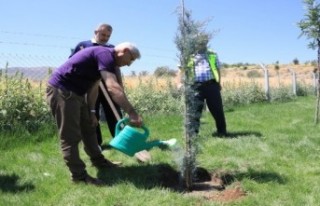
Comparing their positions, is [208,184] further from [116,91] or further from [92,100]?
[92,100]

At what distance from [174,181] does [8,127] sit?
11.8 ft

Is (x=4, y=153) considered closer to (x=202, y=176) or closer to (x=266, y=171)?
(x=202, y=176)

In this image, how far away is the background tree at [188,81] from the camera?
529cm

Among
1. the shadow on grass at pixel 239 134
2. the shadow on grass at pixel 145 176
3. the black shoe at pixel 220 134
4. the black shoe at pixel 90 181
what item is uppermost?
the black shoe at pixel 90 181

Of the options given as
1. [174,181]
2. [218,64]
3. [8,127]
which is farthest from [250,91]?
[174,181]

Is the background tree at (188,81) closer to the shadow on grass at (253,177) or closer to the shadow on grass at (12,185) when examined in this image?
the shadow on grass at (253,177)

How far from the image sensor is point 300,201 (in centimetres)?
508

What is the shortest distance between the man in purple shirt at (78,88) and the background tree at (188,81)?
1.69ft

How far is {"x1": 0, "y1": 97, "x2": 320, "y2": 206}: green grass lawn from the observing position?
5117 mm

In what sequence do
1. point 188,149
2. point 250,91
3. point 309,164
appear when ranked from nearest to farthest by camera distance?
point 188,149, point 309,164, point 250,91

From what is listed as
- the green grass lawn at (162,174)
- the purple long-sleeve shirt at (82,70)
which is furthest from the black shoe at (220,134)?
the purple long-sleeve shirt at (82,70)

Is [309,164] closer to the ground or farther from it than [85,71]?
closer to the ground

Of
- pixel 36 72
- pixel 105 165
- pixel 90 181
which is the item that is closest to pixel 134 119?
pixel 90 181

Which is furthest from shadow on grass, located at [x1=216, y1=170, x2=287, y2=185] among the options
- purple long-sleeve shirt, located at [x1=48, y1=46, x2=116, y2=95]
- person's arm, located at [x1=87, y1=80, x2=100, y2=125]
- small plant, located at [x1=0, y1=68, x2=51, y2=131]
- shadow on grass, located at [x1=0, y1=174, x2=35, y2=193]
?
small plant, located at [x1=0, y1=68, x2=51, y2=131]
